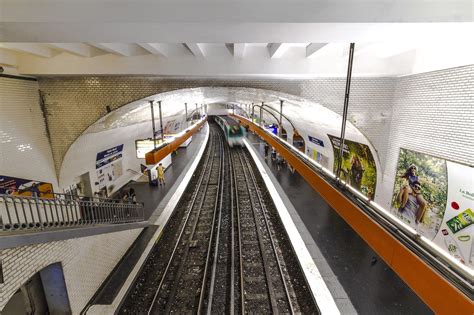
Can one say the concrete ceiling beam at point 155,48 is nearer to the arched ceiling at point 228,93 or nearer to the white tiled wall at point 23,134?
the arched ceiling at point 228,93

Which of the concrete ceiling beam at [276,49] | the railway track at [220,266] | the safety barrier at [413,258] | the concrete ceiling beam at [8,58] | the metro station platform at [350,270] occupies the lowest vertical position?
the railway track at [220,266]

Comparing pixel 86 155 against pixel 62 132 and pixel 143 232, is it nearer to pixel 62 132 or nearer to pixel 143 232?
pixel 62 132

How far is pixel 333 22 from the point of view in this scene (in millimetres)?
1992

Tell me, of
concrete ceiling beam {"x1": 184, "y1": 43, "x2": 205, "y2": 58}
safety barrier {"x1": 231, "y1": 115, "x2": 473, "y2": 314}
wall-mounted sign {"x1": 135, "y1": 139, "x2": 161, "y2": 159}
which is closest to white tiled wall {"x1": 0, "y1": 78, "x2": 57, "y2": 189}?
concrete ceiling beam {"x1": 184, "y1": 43, "x2": 205, "y2": 58}

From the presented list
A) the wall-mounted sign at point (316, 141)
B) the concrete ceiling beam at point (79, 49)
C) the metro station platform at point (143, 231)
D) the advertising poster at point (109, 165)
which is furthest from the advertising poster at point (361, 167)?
the advertising poster at point (109, 165)

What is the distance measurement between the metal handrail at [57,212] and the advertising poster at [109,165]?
269 centimetres

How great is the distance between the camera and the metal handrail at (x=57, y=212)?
3.03 meters

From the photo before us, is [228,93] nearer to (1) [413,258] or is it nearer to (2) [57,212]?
(2) [57,212]

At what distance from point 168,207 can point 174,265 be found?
3505 mm

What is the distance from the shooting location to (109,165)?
10305mm

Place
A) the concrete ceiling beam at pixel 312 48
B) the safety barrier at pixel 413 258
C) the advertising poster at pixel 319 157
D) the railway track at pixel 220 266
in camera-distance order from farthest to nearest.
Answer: the advertising poster at pixel 319 157, the railway track at pixel 220 266, the concrete ceiling beam at pixel 312 48, the safety barrier at pixel 413 258

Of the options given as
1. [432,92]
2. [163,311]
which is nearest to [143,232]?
[163,311]

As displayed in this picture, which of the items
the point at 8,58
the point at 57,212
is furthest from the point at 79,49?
the point at 57,212

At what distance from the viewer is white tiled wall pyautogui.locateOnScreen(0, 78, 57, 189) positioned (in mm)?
4883
